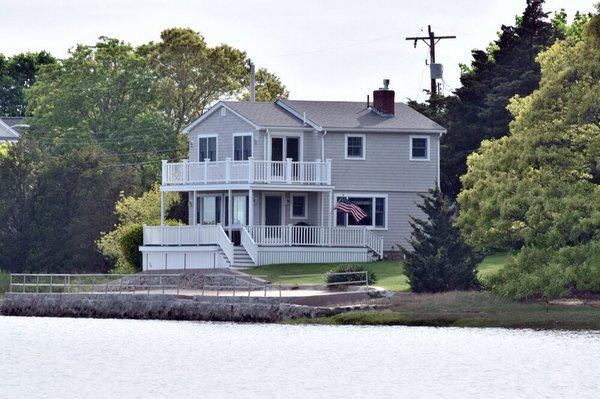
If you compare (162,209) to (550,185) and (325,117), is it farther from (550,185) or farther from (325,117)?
(550,185)

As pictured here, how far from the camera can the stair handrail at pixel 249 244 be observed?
79375 mm

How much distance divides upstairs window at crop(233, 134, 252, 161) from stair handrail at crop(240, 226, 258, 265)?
4203 millimetres

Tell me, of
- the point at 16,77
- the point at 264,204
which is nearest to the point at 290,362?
the point at 264,204

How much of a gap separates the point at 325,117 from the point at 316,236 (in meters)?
6.48

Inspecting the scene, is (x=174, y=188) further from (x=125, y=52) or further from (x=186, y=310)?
(x=125, y=52)

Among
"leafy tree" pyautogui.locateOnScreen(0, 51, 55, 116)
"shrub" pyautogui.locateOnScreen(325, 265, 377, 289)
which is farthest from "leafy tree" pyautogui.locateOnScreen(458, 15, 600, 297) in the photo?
"leafy tree" pyautogui.locateOnScreen(0, 51, 55, 116)

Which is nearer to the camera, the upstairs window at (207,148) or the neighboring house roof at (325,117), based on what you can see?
the neighboring house roof at (325,117)

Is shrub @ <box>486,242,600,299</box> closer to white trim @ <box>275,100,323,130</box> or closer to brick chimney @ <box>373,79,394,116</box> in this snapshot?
white trim @ <box>275,100,323,130</box>

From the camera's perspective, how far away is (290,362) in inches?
2119

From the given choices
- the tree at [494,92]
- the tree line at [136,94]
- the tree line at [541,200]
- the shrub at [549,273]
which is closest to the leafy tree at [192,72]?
the tree line at [136,94]

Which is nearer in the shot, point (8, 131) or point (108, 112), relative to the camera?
point (108, 112)

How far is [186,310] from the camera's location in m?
66.8

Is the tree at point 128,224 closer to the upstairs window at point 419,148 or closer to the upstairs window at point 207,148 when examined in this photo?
the upstairs window at point 207,148

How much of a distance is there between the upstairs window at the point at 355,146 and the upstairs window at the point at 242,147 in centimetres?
438
